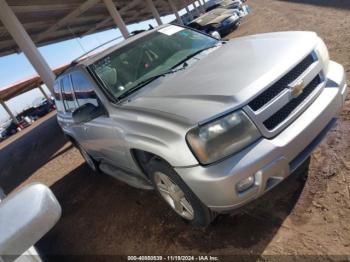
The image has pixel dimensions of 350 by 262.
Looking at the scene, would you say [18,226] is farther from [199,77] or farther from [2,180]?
[2,180]

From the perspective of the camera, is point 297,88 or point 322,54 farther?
point 322,54

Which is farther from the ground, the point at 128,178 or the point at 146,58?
the point at 146,58

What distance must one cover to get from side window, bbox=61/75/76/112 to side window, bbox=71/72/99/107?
28 centimetres

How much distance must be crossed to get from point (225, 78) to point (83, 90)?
2.12 m

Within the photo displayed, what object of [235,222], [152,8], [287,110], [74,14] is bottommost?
[235,222]

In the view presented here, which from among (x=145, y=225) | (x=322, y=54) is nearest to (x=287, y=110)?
(x=322, y=54)

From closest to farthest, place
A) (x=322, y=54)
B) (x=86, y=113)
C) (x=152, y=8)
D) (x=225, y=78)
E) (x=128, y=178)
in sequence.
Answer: (x=225, y=78), (x=322, y=54), (x=86, y=113), (x=128, y=178), (x=152, y=8)

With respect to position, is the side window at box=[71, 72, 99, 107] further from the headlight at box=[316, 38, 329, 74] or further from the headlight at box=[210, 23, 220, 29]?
the headlight at box=[210, 23, 220, 29]

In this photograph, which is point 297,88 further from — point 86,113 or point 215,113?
point 86,113

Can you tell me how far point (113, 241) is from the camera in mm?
3662

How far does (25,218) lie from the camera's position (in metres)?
1.36

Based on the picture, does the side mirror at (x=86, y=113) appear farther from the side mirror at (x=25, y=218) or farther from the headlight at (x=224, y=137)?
the side mirror at (x=25, y=218)

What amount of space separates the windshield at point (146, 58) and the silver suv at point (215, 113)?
0.02 metres

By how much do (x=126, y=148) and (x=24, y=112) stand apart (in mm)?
37773
